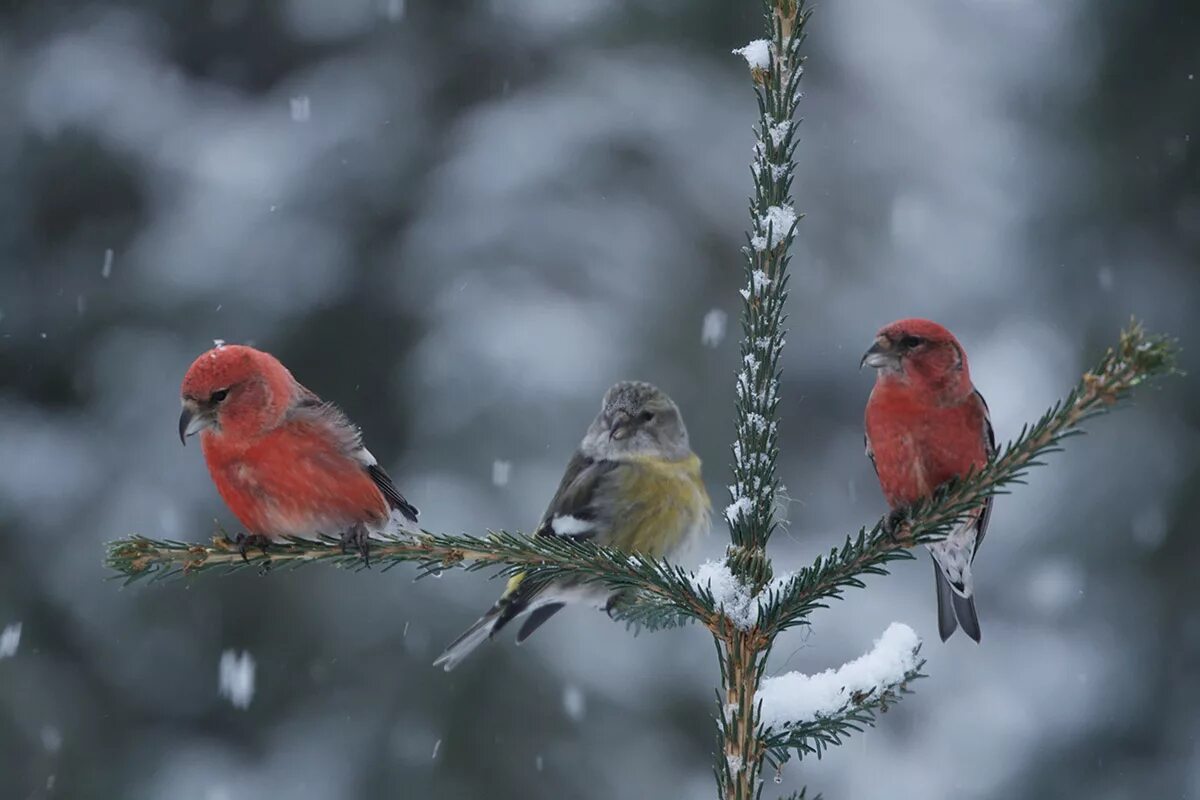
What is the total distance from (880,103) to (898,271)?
4.57ft

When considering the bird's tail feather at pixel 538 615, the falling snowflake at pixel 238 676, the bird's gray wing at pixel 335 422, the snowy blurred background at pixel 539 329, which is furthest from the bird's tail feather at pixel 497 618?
the falling snowflake at pixel 238 676

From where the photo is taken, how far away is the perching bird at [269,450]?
3.16m

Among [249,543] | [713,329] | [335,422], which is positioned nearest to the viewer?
[249,543]

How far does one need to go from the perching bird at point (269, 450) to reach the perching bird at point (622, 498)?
0.95m

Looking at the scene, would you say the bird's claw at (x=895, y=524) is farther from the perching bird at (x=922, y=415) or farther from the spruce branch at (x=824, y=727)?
the perching bird at (x=922, y=415)

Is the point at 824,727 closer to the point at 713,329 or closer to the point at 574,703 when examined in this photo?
the point at 574,703

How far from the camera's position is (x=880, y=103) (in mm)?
9055

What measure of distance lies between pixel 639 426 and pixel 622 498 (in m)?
0.30

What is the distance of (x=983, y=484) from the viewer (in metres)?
2.18

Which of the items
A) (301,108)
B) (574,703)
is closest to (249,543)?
(574,703)

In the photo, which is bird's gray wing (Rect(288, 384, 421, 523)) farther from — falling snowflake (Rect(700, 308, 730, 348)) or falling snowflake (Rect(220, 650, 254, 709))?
falling snowflake (Rect(700, 308, 730, 348))

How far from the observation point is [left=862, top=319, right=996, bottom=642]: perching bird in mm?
2801

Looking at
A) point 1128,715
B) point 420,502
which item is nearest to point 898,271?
point 1128,715

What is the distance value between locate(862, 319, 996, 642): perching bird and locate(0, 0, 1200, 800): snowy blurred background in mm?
3685
